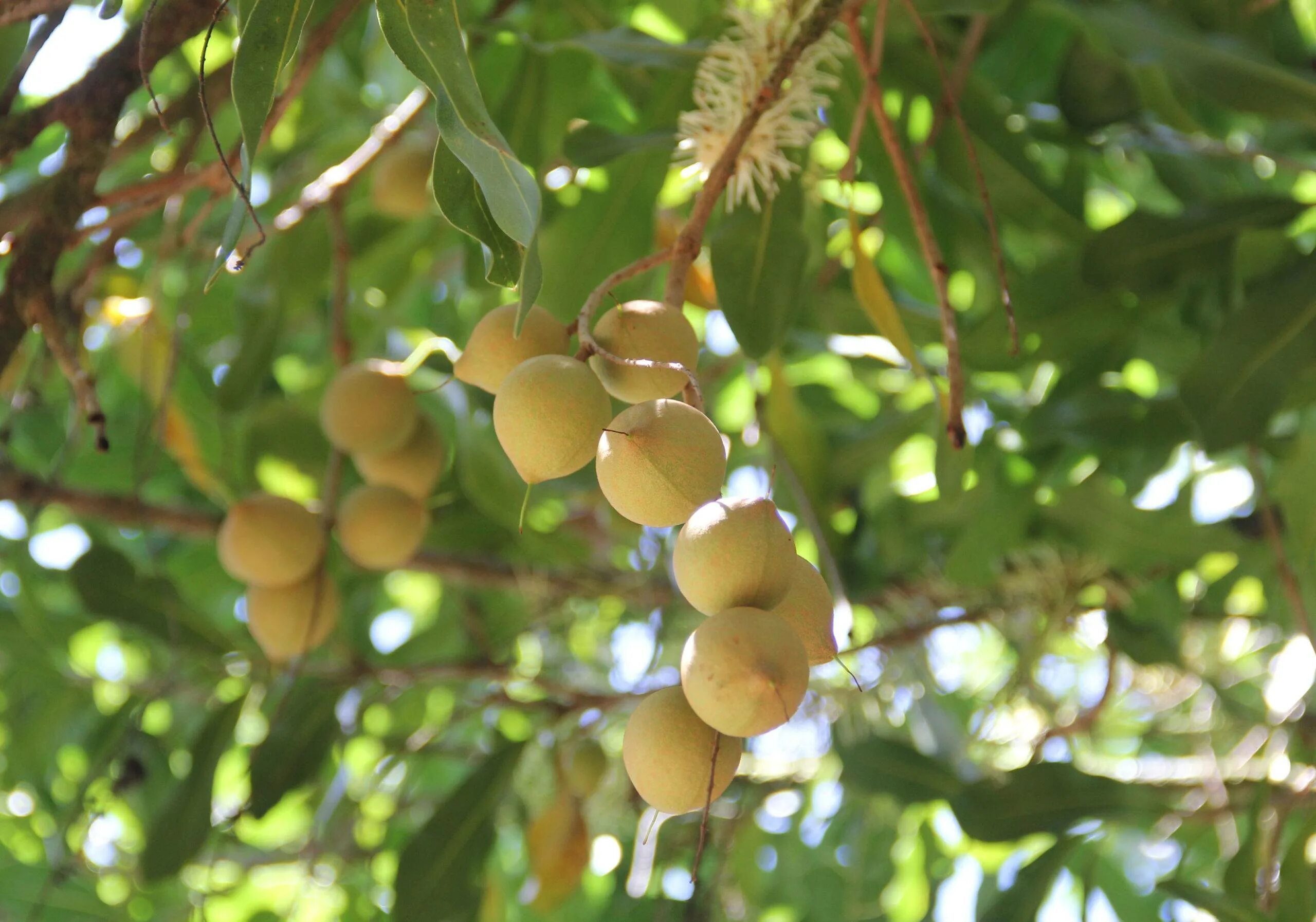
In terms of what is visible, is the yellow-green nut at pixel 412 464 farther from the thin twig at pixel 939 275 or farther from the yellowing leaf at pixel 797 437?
the thin twig at pixel 939 275

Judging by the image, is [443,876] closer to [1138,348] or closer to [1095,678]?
[1138,348]

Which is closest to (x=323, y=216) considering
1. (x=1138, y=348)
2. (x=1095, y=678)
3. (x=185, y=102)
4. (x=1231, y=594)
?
(x=185, y=102)

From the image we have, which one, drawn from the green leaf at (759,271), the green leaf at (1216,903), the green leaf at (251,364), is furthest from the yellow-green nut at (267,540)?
the green leaf at (1216,903)

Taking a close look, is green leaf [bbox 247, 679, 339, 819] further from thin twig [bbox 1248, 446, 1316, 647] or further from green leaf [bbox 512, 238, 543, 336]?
thin twig [bbox 1248, 446, 1316, 647]

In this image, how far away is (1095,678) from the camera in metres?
2.02

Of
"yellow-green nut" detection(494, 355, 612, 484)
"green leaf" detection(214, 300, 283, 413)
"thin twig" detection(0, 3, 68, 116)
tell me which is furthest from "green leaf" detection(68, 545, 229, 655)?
"yellow-green nut" detection(494, 355, 612, 484)

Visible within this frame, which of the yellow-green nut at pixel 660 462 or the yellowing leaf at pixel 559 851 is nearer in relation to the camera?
the yellow-green nut at pixel 660 462

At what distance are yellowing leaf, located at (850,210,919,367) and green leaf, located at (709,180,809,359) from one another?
0.06m

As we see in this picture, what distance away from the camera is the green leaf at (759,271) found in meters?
0.95

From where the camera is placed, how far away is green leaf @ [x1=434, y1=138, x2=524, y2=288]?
0.69 meters

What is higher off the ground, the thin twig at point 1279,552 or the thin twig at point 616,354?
the thin twig at point 616,354

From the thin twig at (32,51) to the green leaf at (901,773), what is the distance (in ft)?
3.77

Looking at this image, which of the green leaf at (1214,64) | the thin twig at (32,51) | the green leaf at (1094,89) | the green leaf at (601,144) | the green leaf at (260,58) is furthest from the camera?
the green leaf at (1094,89)

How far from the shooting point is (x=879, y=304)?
913 millimetres
